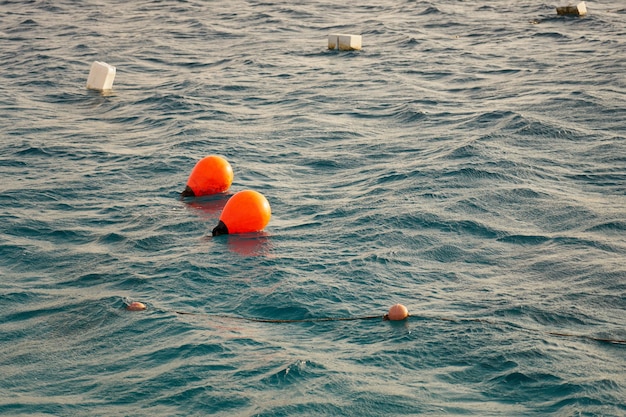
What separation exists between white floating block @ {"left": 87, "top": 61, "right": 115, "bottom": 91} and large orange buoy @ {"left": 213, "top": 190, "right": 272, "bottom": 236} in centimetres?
826

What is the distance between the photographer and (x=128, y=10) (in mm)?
26641

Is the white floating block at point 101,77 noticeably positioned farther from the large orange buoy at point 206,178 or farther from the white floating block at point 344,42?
the large orange buoy at point 206,178

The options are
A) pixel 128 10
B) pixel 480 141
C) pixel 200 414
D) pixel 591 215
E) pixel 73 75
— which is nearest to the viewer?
pixel 200 414

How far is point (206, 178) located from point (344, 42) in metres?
9.33

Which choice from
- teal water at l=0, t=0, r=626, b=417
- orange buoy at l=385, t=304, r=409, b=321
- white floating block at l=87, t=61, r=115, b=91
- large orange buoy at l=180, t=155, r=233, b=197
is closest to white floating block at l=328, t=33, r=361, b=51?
teal water at l=0, t=0, r=626, b=417

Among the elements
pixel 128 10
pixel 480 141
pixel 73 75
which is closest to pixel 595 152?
pixel 480 141

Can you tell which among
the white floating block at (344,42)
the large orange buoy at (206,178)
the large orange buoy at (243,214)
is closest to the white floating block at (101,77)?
the white floating block at (344,42)

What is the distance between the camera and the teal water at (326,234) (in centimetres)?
715

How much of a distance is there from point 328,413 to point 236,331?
1.57 meters

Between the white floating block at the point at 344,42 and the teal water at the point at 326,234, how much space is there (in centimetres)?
19

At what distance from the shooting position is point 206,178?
38.2 feet

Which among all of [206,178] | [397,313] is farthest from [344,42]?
[397,313]

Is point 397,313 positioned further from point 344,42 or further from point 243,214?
point 344,42

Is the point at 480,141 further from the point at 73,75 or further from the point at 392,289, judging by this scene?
the point at 73,75
